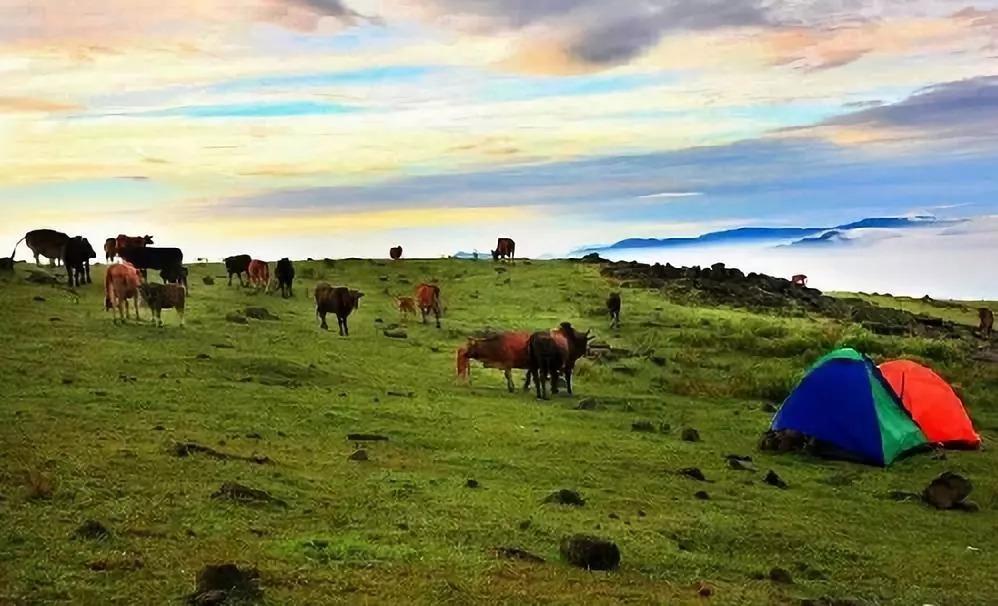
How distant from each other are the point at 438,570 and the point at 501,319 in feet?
98.0

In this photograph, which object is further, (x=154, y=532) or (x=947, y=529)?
(x=947, y=529)

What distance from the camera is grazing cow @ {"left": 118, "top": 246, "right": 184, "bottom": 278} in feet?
131

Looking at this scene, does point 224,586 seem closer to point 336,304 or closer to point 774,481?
point 774,481

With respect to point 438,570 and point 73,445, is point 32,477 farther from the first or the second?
point 438,570

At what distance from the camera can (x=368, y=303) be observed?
140 feet

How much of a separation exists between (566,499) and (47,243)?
30.4m

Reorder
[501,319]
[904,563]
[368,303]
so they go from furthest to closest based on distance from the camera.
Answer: [368,303]
[501,319]
[904,563]

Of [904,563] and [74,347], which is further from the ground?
[74,347]

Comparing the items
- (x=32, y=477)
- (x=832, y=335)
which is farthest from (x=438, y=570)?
(x=832, y=335)

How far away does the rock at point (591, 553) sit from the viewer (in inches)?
414

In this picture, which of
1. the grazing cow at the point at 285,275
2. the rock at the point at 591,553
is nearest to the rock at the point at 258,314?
the grazing cow at the point at 285,275

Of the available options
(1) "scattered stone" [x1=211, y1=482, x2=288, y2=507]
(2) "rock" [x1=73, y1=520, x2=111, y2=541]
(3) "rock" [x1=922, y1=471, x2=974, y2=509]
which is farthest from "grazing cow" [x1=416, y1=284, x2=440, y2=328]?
(2) "rock" [x1=73, y1=520, x2=111, y2=541]

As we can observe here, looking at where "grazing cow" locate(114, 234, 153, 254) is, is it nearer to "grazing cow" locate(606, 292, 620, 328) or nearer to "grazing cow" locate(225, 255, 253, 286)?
"grazing cow" locate(225, 255, 253, 286)

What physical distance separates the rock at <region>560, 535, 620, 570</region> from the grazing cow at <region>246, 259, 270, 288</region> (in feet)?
108
